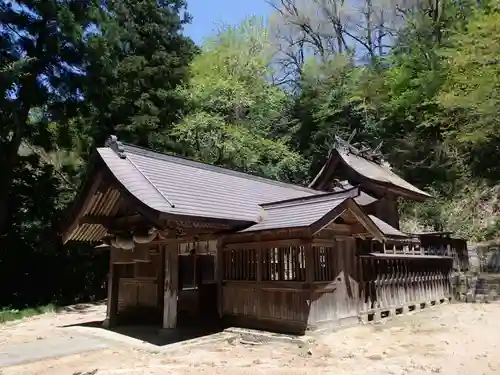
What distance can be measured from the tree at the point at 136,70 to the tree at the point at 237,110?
1.41 m

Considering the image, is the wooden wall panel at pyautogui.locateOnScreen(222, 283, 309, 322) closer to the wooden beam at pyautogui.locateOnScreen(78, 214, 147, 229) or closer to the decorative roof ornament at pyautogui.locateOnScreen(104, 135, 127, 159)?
the wooden beam at pyautogui.locateOnScreen(78, 214, 147, 229)

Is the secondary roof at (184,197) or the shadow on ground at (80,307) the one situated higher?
the secondary roof at (184,197)

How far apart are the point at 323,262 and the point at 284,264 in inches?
35.3

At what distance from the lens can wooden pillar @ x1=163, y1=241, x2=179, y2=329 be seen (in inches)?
369

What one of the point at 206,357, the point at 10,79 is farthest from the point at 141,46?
the point at 206,357

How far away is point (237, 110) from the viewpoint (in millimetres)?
25828

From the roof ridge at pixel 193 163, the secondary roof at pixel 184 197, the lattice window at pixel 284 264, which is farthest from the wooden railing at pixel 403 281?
the roof ridge at pixel 193 163

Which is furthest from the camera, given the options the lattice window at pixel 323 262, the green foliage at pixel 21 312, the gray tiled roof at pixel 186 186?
the green foliage at pixel 21 312

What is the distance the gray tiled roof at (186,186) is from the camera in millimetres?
8695

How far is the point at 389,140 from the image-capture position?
28.3 meters

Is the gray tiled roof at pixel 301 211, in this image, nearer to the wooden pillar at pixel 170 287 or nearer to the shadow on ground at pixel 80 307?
the wooden pillar at pixel 170 287

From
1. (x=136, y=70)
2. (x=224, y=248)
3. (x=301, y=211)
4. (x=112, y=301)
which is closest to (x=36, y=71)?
(x=136, y=70)

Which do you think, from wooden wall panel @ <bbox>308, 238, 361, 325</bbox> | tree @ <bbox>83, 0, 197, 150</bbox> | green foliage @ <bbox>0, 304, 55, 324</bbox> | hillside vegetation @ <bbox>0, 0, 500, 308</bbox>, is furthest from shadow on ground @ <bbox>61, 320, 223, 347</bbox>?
tree @ <bbox>83, 0, 197, 150</bbox>

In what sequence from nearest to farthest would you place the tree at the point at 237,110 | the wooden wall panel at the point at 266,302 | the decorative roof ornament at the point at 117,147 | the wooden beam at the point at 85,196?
the wooden wall panel at the point at 266,302
the wooden beam at the point at 85,196
the decorative roof ornament at the point at 117,147
the tree at the point at 237,110
